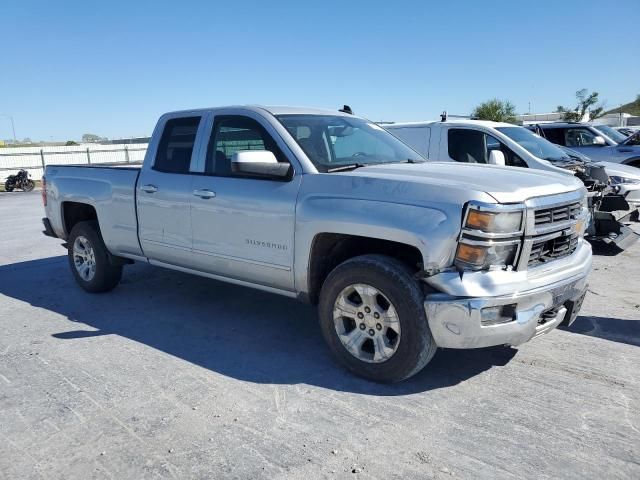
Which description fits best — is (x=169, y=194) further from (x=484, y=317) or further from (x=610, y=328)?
(x=610, y=328)

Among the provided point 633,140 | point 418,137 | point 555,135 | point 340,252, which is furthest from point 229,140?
point 633,140

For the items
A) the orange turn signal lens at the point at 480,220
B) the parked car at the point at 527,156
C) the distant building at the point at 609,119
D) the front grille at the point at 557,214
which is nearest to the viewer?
the orange turn signal lens at the point at 480,220

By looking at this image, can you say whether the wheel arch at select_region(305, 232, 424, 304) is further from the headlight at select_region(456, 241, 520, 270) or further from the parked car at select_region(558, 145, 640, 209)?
the parked car at select_region(558, 145, 640, 209)

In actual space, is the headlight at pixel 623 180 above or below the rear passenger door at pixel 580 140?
below

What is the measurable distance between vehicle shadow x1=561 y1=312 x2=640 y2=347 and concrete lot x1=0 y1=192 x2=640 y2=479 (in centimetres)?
2

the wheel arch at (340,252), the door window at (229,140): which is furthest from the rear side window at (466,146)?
the wheel arch at (340,252)

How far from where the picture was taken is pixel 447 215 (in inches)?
131

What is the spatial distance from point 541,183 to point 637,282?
3366 millimetres

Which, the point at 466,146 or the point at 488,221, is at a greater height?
the point at 466,146

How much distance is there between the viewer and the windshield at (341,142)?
434 centimetres

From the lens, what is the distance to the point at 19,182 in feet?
69.8

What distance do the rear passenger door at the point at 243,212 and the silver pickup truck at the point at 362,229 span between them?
12mm

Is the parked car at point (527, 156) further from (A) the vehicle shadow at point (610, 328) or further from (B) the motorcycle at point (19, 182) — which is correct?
(B) the motorcycle at point (19, 182)

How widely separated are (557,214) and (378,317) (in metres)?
1.39
